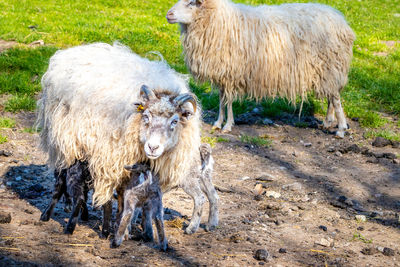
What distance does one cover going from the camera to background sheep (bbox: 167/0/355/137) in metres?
8.70

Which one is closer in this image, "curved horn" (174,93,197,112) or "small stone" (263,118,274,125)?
"curved horn" (174,93,197,112)

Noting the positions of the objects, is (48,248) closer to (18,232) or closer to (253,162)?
(18,232)

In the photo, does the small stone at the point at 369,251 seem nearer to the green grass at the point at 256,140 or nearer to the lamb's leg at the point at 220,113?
the green grass at the point at 256,140

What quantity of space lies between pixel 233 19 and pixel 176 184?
4525mm

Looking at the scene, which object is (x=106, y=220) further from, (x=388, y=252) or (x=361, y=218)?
(x=361, y=218)

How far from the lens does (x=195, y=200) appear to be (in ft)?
16.6

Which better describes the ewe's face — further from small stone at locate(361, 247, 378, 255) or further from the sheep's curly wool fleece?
small stone at locate(361, 247, 378, 255)

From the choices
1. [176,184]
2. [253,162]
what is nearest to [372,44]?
[253,162]

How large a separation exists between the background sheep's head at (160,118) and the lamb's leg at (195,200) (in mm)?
576

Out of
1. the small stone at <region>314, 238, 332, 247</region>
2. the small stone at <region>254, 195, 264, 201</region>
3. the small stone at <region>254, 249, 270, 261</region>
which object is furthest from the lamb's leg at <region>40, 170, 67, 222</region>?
the small stone at <region>314, 238, 332, 247</region>

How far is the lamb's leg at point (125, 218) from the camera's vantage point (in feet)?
14.9

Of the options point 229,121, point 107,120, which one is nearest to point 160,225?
point 107,120

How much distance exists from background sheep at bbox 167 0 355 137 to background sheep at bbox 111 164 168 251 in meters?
4.27

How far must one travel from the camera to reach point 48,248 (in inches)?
174
